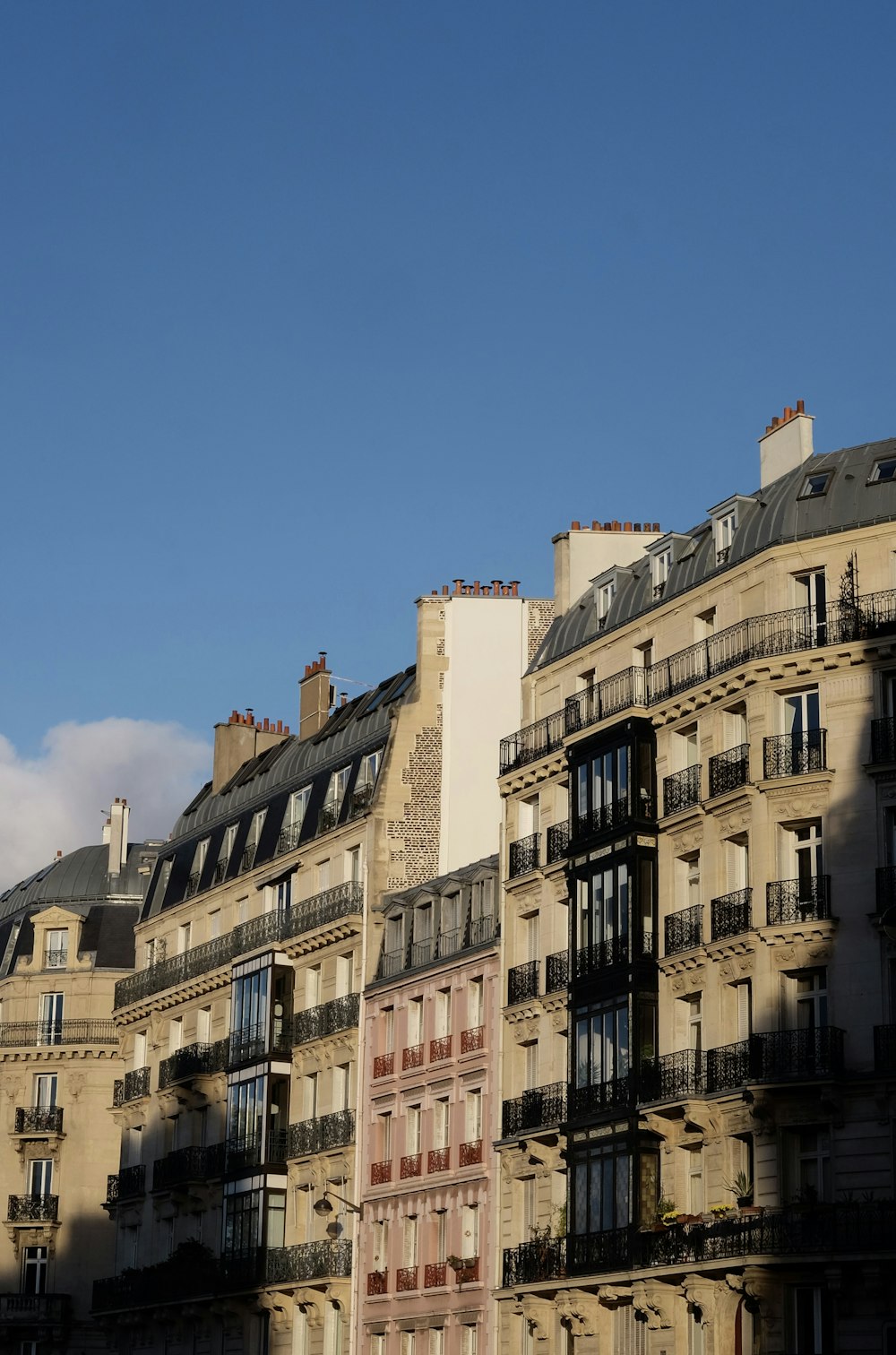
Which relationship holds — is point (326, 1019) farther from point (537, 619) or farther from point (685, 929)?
point (685, 929)

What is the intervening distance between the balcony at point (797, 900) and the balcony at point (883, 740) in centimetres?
277

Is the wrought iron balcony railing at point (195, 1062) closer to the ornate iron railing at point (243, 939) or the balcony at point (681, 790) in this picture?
the ornate iron railing at point (243, 939)

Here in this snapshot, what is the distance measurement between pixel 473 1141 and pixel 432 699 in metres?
14.2

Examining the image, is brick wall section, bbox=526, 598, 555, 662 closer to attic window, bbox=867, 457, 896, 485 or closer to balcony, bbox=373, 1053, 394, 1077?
balcony, bbox=373, 1053, 394, 1077

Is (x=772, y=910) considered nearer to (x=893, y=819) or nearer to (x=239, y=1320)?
(x=893, y=819)

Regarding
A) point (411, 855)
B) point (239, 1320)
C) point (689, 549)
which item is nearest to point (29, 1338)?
point (239, 1320)

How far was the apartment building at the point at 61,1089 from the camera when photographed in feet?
286

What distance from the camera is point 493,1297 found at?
201 ft

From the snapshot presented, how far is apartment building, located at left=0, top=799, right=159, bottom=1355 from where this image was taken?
8719 cm

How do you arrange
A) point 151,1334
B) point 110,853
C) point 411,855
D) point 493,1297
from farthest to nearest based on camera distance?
point 110,853
point 151,1334
point 411,855
point 493,1297

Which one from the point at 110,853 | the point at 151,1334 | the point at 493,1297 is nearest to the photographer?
the point at 493,1297

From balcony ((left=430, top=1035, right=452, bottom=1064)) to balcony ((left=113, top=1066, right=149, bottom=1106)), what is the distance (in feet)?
64.3

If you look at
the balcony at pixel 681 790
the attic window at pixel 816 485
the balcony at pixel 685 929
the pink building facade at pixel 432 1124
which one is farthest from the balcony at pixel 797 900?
the pink building facade at pixel 432 1124

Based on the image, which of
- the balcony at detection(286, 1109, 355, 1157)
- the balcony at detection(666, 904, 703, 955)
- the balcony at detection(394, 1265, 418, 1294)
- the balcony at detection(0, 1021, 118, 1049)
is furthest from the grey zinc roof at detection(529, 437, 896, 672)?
the balcony at detection(0, 1021, 118, 1049)
